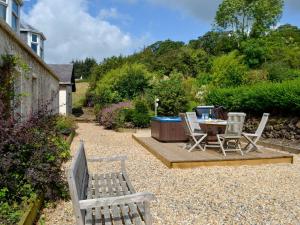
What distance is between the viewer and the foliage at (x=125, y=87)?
24.7 metres

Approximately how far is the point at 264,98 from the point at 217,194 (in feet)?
26.0

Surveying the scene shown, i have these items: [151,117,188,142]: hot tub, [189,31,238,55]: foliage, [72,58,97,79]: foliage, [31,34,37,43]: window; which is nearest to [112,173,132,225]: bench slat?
[151,117,188,142]: hot tub

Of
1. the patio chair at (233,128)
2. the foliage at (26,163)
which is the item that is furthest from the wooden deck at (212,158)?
the foliage at (26,163)

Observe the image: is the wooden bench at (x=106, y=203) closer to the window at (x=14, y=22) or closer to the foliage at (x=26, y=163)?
the foliage at (x=26, y=163)

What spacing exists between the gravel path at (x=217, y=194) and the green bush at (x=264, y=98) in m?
3.44

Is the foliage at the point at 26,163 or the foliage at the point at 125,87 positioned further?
the foliage at the point at 125,87

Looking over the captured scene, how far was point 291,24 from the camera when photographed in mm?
53000

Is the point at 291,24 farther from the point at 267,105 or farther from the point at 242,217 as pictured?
the point at 242,217

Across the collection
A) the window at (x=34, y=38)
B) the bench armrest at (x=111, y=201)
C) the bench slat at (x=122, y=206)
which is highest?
the window at (x=34, y=38)

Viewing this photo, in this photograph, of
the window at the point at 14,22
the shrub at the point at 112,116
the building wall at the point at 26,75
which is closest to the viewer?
the building wall at the point at 26,75

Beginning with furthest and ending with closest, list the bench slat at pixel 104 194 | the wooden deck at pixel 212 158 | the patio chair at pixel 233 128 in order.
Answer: the patio chair at pixel 233 128, the wooden deck at pixel 212 158, the bench slat at pixel 104 194

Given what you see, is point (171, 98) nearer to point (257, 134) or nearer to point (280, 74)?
point (280, 74)

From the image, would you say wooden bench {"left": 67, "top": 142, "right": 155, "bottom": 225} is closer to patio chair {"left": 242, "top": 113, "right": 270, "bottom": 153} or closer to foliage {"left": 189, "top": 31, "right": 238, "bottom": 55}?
patio chair {"left": 242, "top": 113, "right": 270, "bottom": 153}

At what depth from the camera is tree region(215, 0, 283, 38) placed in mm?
44375
